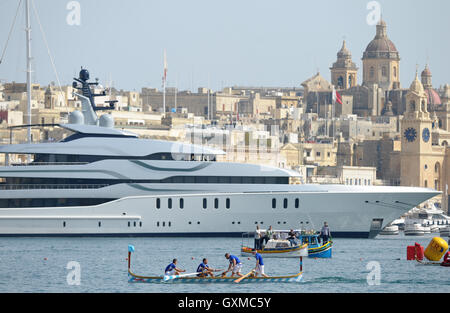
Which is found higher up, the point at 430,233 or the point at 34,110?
the point at 34,110

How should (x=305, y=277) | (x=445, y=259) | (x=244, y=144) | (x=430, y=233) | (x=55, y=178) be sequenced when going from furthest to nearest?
(x=244, y=144) < (x=430, y=233) < (x=55, y=178) < (x=445, y=259) < (x=305, y=277)

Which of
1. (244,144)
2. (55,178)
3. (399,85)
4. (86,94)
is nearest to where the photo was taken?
(55,178)

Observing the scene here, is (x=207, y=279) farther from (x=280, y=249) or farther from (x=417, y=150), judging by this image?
(x=417, y=150)

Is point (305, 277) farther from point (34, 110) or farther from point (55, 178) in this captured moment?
point (34, 110)

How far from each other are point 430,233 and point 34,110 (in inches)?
1811

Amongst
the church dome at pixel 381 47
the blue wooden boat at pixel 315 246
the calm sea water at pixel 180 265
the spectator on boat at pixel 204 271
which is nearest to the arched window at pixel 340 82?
the church dome at pixel 381 47

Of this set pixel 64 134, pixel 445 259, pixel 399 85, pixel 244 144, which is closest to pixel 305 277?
pixel 445 259

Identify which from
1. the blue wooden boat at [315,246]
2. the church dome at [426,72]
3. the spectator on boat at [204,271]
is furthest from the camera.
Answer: the church dome at [426,72]

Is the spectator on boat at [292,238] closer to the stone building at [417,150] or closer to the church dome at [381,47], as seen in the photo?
the stone building at [417,150]

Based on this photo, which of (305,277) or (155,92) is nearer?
(305,277)

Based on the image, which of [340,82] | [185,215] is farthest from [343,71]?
[185,215]

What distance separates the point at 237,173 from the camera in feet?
194

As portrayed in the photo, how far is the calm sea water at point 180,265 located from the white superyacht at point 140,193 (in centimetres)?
71

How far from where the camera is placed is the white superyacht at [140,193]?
58.5m
